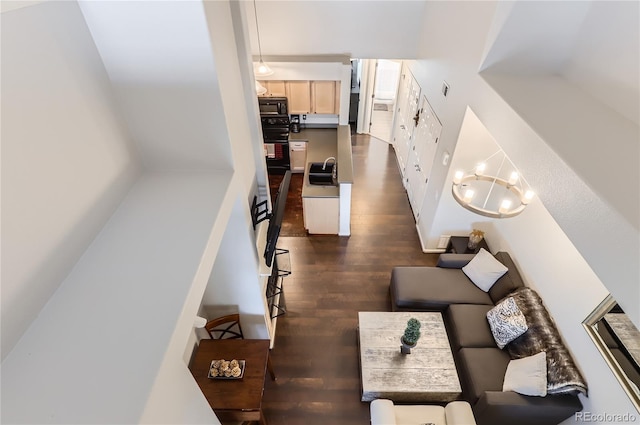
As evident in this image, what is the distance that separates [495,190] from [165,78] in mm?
4068

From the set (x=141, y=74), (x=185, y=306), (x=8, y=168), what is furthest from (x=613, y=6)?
(x=8, y=168)

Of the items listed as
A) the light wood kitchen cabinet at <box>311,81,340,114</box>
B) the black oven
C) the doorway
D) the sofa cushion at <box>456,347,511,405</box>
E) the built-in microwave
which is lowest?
the sofa cushion at <box>456,347,511,405</box>

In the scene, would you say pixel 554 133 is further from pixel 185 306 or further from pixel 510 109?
pixel 185 306

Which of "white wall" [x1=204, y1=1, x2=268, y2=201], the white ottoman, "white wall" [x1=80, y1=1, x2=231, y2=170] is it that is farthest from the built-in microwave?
the white ottoman

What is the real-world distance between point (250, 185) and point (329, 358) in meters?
2.39

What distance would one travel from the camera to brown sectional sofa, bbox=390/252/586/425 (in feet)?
10.2

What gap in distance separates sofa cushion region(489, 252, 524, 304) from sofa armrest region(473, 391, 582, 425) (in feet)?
4.19

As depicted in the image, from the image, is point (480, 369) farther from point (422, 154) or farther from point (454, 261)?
point (422, 154)

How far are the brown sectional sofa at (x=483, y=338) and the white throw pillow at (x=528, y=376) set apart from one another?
0.22 feet

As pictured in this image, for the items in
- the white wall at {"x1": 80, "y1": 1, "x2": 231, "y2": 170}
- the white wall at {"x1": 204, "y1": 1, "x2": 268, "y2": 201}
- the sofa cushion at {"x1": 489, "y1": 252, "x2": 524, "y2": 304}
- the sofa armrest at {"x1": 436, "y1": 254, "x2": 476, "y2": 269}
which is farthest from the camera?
the sofa armrest at {"x1": 436, "y1": 254, "x2": 476, "y2": 269}

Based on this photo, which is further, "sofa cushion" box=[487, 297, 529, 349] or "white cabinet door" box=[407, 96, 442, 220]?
"white cabinet door" box=[407, 96, 442, 220]

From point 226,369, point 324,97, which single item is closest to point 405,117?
point 324,97

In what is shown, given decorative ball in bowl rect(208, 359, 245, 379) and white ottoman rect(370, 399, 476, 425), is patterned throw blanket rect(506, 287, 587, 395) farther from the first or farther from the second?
decorative ball in bowl rect(208, 359, 245, 379)

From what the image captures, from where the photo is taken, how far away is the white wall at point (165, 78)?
1751 millimetres
